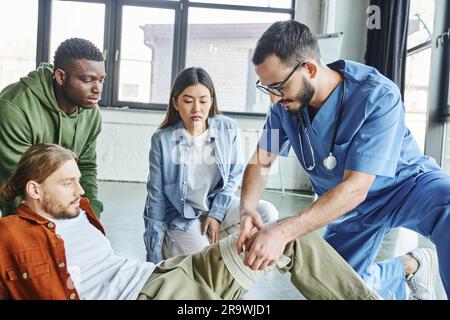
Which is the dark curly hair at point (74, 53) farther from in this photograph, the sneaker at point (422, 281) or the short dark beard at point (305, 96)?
the sneaker at point (422, 281)

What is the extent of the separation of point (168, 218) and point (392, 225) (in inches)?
30.6

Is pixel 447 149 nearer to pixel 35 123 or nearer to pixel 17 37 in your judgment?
pixel 35 123

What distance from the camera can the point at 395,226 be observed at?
1461mm

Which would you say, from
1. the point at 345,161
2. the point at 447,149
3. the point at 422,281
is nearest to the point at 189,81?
the point at 345,161

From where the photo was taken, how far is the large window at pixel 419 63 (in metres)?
3.59

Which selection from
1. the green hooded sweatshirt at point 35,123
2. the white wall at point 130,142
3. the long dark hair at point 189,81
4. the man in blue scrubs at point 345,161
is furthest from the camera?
the white wall at point 130,142

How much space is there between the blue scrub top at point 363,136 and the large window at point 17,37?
3.93 m

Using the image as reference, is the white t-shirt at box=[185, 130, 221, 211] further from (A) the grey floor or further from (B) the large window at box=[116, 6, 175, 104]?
(B) the large window at box=[116, 6, 175, 104]

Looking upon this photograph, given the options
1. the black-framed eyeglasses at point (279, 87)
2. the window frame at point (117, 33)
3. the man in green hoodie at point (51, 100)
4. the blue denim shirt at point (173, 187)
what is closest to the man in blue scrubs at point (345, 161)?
the black-framed eyeglasses at point (279, 87)

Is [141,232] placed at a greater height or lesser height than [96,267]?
lesser

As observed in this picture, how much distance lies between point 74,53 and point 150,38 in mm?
3324
